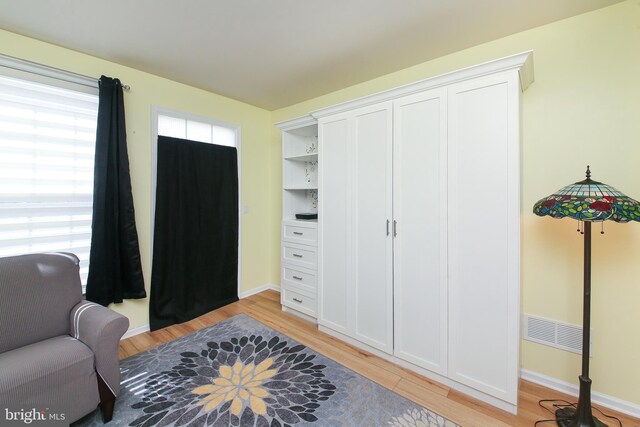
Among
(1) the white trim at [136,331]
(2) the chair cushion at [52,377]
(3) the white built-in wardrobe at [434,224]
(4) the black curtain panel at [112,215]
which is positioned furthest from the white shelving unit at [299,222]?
(2) the chair cushion at [52,377]

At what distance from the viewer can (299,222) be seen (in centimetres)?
297

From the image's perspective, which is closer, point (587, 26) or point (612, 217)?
point (612, 217)

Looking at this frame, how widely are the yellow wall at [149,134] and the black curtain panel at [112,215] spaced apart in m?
0.16

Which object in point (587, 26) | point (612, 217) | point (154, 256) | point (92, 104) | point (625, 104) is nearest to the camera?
point (612, 217)

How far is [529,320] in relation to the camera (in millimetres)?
1959

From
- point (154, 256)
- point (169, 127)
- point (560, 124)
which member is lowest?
point (154, 256)

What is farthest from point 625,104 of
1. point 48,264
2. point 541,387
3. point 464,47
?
point 48,264

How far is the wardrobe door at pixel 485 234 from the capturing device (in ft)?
5.38

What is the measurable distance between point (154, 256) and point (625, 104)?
3.83m

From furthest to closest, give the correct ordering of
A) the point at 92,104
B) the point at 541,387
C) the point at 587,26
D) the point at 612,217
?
1. the point at 92,104
2. the point at 541,387
3. the point at 587,26
4. the point at 612,217

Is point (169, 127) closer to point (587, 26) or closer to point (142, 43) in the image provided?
point (142, 43)

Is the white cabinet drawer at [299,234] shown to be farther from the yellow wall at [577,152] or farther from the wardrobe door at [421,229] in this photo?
the yellow wall at [577,152]

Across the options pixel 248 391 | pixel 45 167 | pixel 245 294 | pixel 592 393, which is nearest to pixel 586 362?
pixel 592 393

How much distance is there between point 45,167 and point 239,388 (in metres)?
2.27
